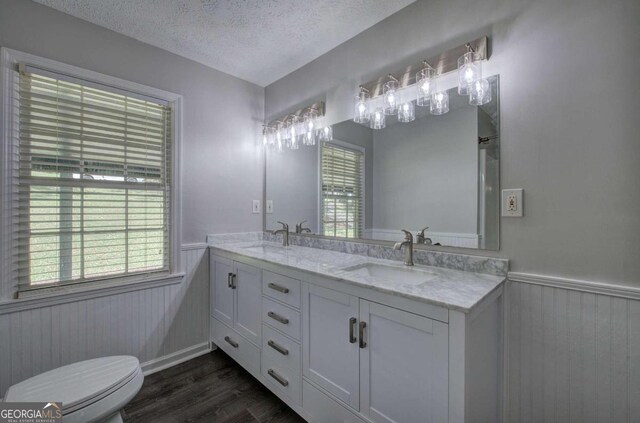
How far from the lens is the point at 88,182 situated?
1.78 metres

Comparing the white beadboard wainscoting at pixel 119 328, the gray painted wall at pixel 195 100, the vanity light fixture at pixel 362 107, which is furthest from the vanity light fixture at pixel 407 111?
the white beadboard wainscoting at pixel 119 328

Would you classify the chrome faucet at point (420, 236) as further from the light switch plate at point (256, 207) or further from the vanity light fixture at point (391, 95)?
the light switch plate at point (256, 207)

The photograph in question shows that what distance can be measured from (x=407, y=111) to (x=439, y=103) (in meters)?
0.18

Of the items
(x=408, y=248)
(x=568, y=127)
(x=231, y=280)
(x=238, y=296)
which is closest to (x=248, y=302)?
(x=238, y=296)

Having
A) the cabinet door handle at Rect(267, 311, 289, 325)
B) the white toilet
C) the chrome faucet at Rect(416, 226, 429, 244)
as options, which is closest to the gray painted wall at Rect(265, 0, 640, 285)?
the chrome faucet at Rect(416, 226, 429, 244)

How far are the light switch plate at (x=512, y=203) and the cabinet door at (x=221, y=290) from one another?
5.69 feet

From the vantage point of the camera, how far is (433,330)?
3.26ft

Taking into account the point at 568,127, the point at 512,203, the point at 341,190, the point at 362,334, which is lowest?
the point at 362,334

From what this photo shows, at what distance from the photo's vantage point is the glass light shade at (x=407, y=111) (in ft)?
5.31

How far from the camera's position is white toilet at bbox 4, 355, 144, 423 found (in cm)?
114

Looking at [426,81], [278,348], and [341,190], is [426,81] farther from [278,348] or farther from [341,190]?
[278,348]

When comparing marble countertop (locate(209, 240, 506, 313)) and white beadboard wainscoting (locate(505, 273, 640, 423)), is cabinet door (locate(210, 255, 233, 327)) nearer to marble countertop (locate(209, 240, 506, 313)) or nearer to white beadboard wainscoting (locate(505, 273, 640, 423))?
marble countertop (locate(209, 240, 506, 313))

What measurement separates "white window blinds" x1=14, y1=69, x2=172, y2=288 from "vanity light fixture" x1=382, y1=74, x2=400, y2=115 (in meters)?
1.61

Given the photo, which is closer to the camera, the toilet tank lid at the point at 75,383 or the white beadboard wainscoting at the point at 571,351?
the white beadboard wainscoting at the point at 571,351
